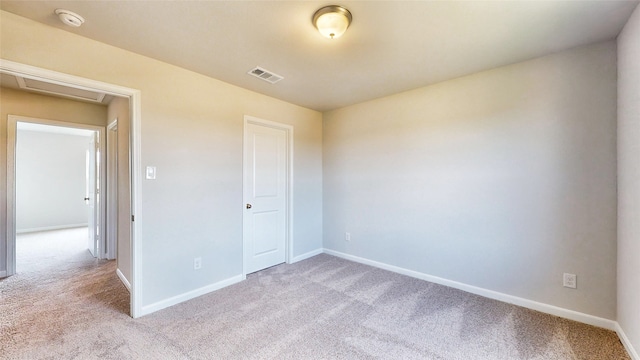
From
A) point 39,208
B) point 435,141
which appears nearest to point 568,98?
point 435,141

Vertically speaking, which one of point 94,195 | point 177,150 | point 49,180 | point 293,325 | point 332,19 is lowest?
point 293,325

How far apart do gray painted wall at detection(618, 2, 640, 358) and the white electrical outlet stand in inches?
10.1

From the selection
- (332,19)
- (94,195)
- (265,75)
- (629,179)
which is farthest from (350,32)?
(94,195)

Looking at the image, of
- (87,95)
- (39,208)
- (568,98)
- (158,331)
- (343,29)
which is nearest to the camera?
(343,29)

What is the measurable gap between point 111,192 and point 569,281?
5685 millimetres

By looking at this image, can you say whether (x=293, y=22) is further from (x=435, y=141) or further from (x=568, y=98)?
(x=568, y=98)

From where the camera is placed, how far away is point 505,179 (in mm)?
2535

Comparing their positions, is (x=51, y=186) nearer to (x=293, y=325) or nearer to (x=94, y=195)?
(x=94, y=195)

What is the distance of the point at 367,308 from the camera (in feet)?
8.02

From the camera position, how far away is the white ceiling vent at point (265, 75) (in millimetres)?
2646

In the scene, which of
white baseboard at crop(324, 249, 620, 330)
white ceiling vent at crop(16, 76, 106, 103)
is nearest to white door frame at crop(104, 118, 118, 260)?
white ceiling vent at crop(16, 76, 106, 103)

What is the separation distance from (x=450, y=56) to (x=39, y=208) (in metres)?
9.16

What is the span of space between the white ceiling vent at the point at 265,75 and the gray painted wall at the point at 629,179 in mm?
2828

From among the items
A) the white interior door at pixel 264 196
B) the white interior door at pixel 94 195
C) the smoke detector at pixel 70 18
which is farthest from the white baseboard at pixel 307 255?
the smoke detector at pixel 70 18
